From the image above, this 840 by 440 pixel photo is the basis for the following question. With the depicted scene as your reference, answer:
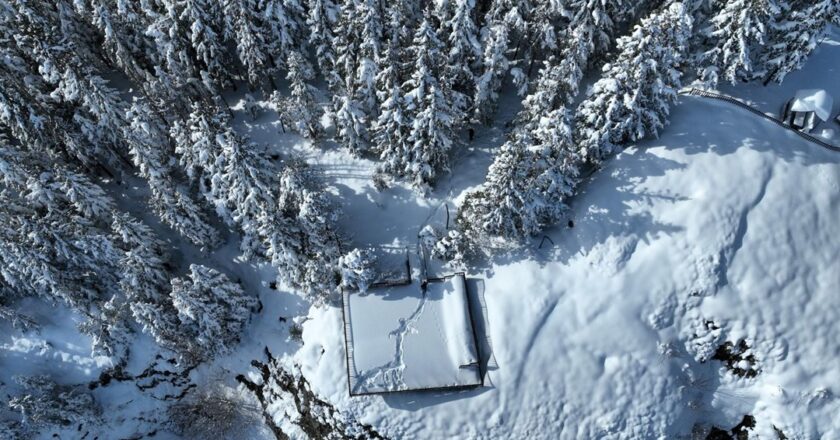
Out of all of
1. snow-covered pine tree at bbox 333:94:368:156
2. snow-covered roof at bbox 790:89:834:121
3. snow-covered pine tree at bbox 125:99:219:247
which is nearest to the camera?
snow-covered pine tree at bbox 125:99:219:247

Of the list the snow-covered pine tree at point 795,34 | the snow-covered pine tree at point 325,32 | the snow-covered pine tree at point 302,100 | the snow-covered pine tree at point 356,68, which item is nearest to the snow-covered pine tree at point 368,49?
the snow-covered pine tree at point 356,68

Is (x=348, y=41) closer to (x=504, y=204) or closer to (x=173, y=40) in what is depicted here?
(x=173, y=40)

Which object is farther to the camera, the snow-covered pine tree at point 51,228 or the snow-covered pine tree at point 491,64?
the snow-covered pine tree at point 491,64

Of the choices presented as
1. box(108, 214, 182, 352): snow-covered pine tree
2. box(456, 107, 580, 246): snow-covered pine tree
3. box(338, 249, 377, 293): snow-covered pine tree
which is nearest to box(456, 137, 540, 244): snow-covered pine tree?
box(456, 107, 580, 246): snow-covered pine tree

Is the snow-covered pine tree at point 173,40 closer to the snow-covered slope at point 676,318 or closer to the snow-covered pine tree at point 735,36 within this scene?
the snow-covered slope at point 676,318

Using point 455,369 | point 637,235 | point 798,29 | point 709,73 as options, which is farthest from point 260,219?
point 798,29

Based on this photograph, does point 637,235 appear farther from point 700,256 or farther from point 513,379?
point 513,379

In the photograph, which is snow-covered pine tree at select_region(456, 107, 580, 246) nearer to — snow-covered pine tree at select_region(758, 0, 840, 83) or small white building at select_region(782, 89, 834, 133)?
small white building at select_region(782, 89, 834, 133)
